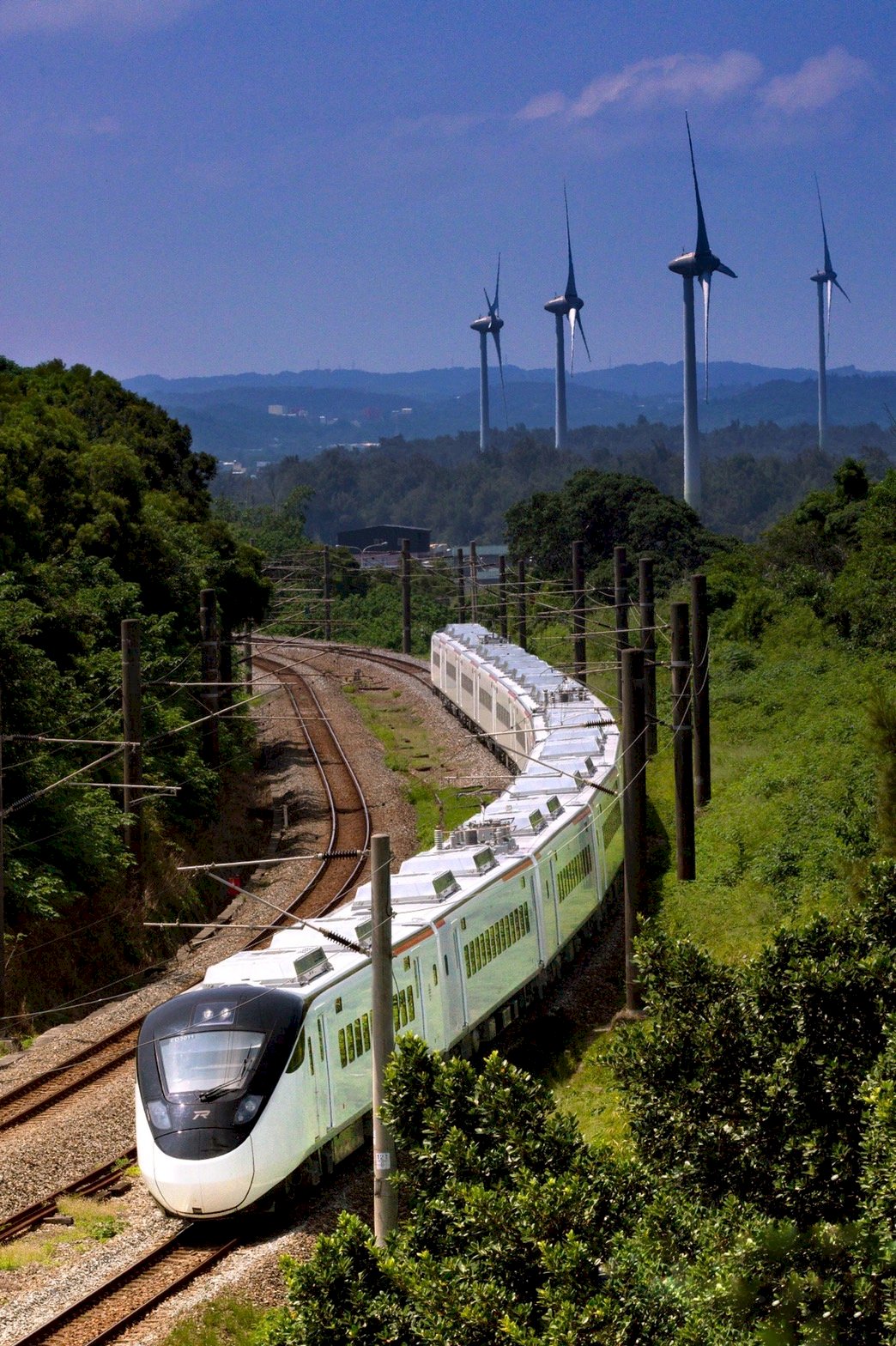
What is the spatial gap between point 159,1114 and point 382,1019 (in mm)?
2601

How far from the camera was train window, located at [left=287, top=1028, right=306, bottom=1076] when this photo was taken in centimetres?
1542

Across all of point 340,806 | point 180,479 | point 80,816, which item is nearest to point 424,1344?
point 80,816


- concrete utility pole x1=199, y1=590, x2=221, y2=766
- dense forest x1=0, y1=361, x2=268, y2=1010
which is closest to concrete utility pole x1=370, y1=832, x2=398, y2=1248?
dense forest x1=0, y1=361, x2=268, y2=1010

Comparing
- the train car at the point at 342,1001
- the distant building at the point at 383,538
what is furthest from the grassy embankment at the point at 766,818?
the distant building at the point at 383,538

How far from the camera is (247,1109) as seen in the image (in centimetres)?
1488

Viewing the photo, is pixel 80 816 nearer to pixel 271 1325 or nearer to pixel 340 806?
pixel 340 806

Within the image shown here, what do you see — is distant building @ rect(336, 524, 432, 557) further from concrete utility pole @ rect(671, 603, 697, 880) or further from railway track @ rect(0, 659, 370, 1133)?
concrete utility pole @ rect(671, 603, 697, 880)

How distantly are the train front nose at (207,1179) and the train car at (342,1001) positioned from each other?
13mm

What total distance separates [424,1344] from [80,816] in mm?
19536

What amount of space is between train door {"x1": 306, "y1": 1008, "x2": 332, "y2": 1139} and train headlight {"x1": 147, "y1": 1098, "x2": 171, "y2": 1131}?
65.0 inches

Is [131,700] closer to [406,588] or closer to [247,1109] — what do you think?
[247,1109]

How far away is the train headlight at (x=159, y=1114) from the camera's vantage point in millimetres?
14906

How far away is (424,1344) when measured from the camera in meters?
8.88

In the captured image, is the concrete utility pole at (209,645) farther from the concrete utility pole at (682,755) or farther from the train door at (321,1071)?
the train door at (321,1071)
